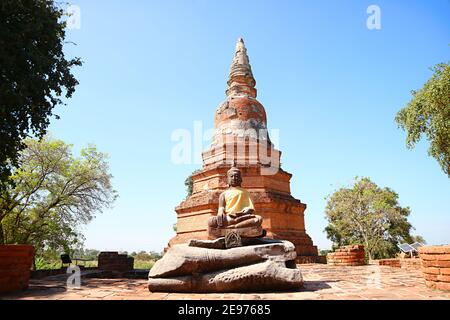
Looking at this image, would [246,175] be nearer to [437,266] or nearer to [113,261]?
[113,261]

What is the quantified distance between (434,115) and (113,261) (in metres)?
13.1

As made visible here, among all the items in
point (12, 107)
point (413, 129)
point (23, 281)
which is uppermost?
point (413, 129)

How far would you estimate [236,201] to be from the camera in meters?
6.02

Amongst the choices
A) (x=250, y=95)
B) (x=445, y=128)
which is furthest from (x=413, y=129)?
(x=250, y=95)

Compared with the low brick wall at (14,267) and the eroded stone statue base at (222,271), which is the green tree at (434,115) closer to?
the eroded stone statue base at (222,271)

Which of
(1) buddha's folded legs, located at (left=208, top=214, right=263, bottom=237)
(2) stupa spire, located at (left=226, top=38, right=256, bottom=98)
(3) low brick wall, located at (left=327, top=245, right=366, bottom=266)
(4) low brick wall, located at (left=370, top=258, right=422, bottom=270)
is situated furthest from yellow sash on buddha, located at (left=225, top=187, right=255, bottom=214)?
(2) stupa spire, located at (left=226, top=38, right=256, bottom=98)

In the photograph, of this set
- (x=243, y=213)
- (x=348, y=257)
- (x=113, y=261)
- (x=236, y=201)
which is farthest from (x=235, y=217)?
(x=113, y=261)

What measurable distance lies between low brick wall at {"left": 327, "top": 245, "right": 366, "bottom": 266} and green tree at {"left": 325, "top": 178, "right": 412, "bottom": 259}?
47.3 ft

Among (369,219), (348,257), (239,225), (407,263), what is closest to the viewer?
(239,225)

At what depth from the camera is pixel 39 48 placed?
7.79 metres

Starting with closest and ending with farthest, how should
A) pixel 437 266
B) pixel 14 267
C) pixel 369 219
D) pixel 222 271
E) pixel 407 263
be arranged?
pixel 437 266
pixel 222 271
pixel 14 267
pixel 407 263
pixel 369 219

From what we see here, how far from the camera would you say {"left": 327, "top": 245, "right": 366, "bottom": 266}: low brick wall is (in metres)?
11.0
